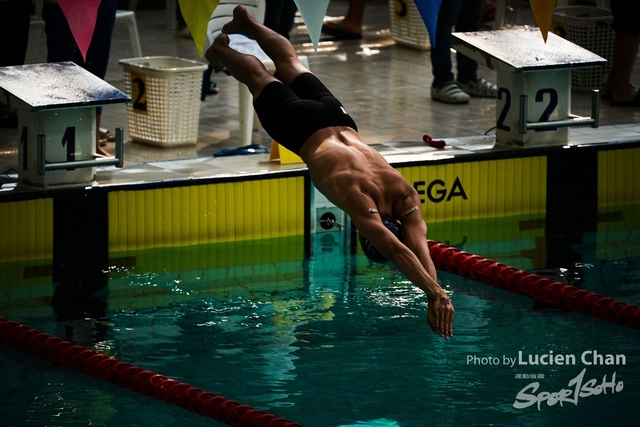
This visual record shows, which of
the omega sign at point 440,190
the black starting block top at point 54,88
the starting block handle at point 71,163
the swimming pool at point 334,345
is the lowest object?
the swimming pool at point 334,345

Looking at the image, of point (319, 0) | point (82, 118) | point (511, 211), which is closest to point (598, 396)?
point (319, 0)

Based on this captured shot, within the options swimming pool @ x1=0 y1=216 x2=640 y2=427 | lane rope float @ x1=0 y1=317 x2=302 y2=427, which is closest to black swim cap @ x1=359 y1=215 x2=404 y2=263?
swimming pool @ x1=0 y1=216 x2=640 y2=427

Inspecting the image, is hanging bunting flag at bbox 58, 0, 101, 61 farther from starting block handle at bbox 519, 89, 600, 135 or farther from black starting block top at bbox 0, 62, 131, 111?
starting block handle at bbox 519, 89, 600, 135

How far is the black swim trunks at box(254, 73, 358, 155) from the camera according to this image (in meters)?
4.73

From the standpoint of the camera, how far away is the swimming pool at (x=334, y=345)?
14.1 feet

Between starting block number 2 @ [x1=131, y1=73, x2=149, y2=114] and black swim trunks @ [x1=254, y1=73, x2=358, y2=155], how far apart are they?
221 centimetres

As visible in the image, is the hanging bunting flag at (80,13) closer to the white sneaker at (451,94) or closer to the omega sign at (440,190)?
the omega sign at (440,190)

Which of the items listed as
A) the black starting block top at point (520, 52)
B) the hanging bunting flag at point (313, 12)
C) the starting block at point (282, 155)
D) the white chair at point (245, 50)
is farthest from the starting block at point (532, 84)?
the hanging bunting flag at point (313, 12)

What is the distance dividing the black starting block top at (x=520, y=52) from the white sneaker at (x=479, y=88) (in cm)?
133

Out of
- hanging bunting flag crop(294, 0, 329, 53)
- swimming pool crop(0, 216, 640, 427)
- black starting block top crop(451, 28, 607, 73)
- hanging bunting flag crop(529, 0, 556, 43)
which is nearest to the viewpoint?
hanging bunting flag crop(529, 0, 556, 43)

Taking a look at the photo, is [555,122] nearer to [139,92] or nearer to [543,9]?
[139,92]

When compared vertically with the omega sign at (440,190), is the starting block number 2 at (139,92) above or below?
above

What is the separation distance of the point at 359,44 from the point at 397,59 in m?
0.62

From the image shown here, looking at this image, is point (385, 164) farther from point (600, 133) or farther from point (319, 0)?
point (600, 133)
